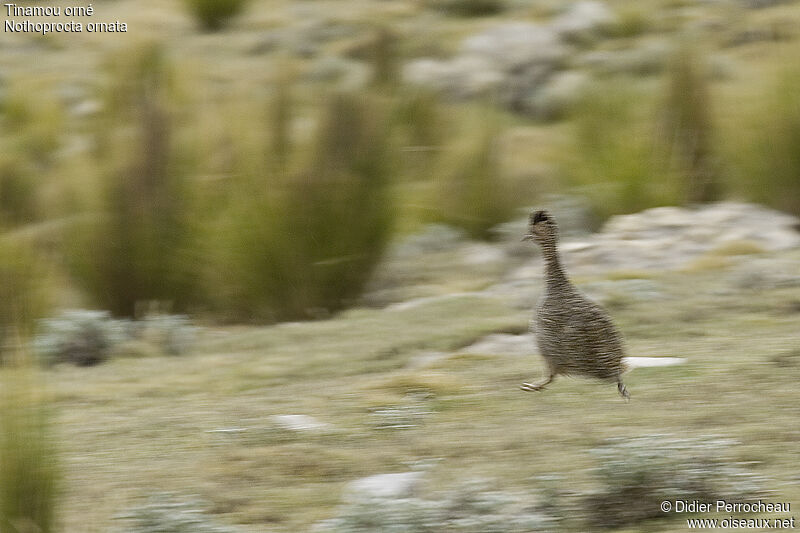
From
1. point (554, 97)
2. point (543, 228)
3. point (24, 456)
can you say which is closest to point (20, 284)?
point (543, 228)

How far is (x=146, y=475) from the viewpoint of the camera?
157 inches

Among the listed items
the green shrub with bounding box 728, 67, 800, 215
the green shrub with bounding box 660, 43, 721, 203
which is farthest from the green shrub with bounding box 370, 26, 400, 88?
the green shrub with bounding box 728, 67, 800, 215

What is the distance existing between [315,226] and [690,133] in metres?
3.42

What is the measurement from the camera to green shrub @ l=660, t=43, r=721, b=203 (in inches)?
360

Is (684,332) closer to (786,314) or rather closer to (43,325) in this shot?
(786,314)

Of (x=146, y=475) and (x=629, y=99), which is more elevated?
(x=629, y=99)

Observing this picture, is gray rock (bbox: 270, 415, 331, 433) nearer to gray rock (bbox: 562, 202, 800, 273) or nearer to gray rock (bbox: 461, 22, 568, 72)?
gray rock (bbox: 562, 202, 800, 273)

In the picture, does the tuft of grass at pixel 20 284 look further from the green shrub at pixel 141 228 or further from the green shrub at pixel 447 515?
the green shrub at pixel 447 515

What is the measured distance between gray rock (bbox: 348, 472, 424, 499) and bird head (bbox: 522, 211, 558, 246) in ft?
3.54

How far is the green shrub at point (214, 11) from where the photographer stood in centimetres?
1959

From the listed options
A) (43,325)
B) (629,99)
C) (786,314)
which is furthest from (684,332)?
(629,99)

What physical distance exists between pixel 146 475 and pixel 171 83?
827cm

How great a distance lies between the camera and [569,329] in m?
4.23

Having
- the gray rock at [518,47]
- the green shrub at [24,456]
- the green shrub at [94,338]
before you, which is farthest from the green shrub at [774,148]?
the gray rock at [518,47]
